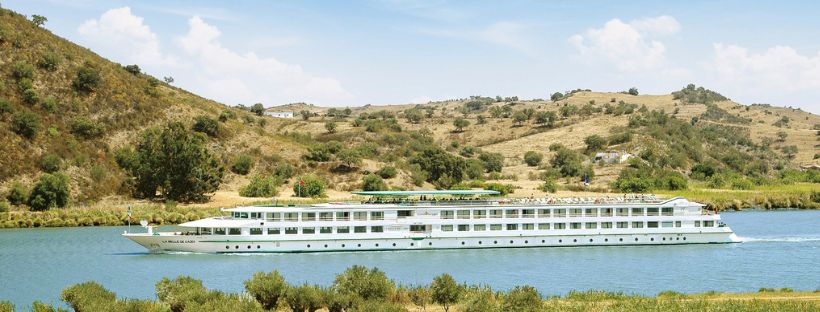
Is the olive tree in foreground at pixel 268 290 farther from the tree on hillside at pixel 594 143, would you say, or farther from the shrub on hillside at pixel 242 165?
the tree on hillside at pixel 594 143

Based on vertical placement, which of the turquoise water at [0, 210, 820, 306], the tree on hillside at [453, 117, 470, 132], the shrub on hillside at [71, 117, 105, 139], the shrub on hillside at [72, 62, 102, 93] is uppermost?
the shrub on hillside at [72, 62, 102, 93]

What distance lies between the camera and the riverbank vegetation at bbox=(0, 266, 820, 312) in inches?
1224

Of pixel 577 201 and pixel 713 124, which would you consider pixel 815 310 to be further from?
pixel 713 124

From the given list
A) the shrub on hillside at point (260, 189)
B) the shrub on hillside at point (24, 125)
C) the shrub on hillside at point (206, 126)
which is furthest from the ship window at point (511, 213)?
the shrub on hillside at point (206, 126)

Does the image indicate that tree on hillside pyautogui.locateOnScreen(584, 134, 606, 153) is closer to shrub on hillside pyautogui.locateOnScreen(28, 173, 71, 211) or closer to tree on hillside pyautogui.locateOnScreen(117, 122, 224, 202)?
tree on hillside pyautogui.locateOnScreen(117, 122, 224, 202)

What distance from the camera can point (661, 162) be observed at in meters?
129

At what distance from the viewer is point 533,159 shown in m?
139

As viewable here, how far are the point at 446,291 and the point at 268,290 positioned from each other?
273 inches

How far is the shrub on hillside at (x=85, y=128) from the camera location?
338ft

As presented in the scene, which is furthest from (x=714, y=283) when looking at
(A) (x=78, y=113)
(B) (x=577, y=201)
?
(A) (x=78, y=113)

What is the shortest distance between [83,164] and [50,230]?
23717 millimetres

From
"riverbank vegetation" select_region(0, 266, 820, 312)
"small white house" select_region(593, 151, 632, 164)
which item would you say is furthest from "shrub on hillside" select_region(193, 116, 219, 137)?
"riverbank vegetation" select_region(0, 266, 820, 312)

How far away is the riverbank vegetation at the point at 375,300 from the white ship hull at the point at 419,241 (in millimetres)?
22960

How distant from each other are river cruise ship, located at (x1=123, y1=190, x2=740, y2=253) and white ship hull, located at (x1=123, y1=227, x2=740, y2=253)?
2.6 inches
